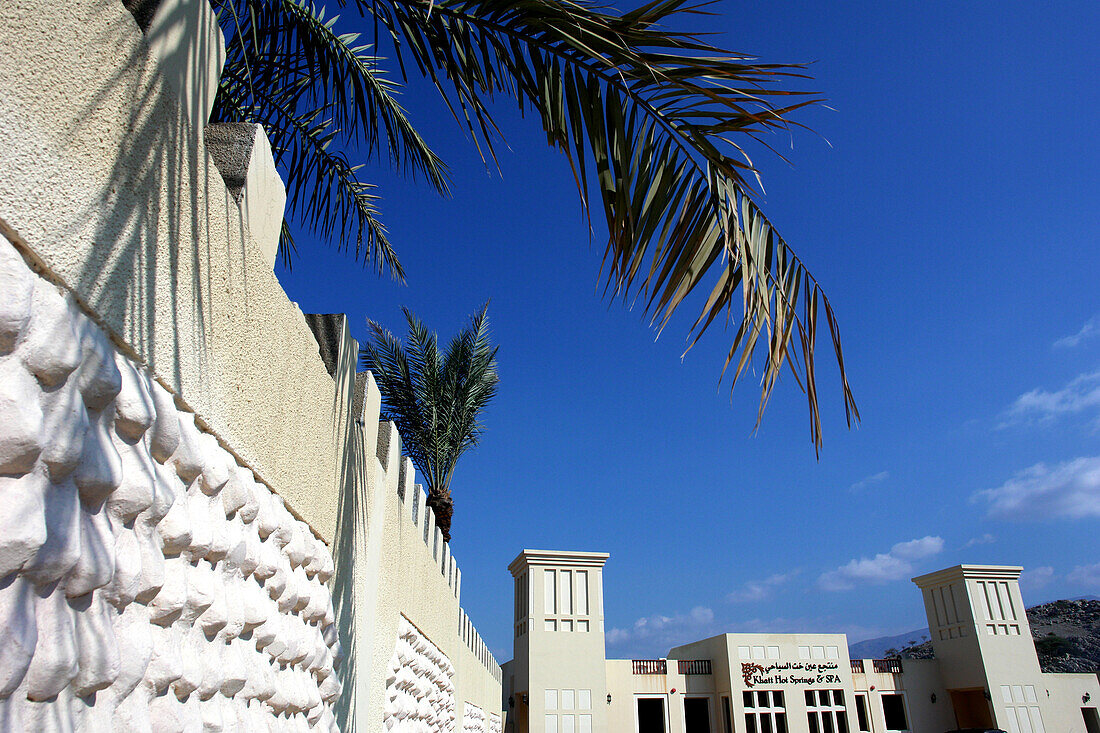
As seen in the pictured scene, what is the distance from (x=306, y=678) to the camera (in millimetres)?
3594

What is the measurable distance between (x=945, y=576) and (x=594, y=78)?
3248 cm

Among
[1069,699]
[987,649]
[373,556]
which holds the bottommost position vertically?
[1069,699]

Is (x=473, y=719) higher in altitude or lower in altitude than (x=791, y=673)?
lower

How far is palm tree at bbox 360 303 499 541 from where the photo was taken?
1471 centimetres

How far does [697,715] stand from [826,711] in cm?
486

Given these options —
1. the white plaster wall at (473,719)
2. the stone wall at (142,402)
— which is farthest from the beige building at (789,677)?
the stone wall at (142,402)

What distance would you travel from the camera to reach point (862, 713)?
28.0 m

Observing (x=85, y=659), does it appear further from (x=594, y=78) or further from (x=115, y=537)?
(x=594, y=78)

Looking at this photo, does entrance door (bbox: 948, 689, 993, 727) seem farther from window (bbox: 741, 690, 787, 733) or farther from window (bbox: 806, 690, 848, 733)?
window (bbox: 741, 690, 787, 733)

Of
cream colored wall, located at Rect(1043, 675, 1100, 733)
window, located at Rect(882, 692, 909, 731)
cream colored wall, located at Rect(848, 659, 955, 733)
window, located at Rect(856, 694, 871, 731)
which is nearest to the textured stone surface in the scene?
window, located at Rect(856, 694, 871, 731)

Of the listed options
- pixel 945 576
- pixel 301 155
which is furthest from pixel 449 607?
pixel 945 576

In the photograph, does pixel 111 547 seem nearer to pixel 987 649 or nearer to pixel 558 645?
pixel 558 645

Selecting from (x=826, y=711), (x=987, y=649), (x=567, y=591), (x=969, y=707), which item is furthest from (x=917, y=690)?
(x=567, y=591)

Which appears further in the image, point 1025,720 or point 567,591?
point 1025,720
